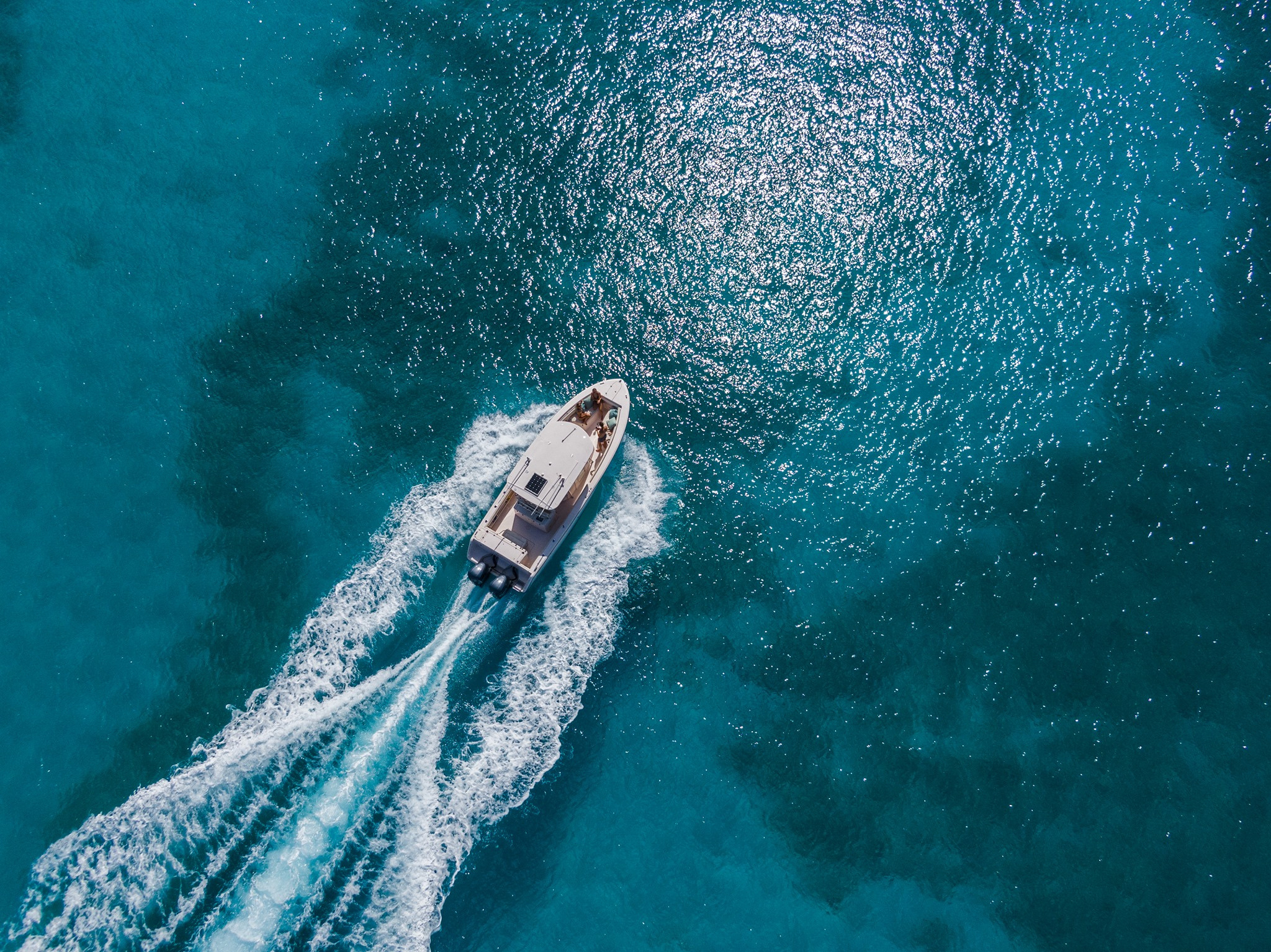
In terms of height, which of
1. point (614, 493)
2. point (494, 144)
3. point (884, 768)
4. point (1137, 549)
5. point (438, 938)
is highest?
point (494, 144)

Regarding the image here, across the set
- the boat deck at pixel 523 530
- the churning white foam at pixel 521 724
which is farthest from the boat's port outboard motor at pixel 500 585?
the churning white foam at pixel 521 724

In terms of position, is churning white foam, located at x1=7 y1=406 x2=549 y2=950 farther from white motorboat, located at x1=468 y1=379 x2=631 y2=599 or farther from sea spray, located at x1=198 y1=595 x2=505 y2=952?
white motorboat, located at x1=468 y1=379 x2=631 y2=599

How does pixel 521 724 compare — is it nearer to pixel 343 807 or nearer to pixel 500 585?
pixel 500 585

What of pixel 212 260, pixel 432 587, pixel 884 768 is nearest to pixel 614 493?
pixel 432 587

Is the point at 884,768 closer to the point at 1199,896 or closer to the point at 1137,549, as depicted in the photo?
the point at 1199,896

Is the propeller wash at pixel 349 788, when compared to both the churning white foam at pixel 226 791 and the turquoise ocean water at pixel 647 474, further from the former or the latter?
the turquoise ocean water at pixel 647 474

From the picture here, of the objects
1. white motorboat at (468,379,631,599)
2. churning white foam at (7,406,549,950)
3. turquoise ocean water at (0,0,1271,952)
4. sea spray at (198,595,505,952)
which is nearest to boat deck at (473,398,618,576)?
white motorboat at (468,379,631,599)

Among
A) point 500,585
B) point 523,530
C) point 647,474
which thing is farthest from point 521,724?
point 647,474
